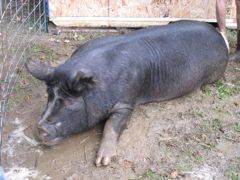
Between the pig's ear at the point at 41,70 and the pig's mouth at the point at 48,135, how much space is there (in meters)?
0.36

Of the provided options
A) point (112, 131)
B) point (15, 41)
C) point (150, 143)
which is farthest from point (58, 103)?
point (15, 41)

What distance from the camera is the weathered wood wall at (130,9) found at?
19.5 ft

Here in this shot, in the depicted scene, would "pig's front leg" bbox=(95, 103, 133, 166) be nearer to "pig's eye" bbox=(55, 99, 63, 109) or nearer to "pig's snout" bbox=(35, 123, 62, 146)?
"pig's snout" bbox=(35, 123, 62, 146)

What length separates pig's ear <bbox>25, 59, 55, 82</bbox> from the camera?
3.69 metres

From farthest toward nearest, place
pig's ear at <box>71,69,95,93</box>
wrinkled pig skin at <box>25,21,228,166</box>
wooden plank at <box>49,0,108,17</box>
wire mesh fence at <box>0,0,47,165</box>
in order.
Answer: wooden plank at <box>49,0,108,17</box>
wire mesh fence at <box>0,0,47,165</box>
wrinkled pig skin at <box>25,21,228,166</box>
pig's ear at <box>71,69,95,93</box>

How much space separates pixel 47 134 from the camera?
3.63 metres

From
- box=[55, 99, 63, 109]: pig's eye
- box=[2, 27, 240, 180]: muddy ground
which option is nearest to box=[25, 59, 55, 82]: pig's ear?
box=[55, 99, 63, 109]: pig's eye

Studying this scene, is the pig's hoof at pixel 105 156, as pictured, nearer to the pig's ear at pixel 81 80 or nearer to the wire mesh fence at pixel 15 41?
the pig's ear at pixel 81 80

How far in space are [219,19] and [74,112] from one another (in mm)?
2218

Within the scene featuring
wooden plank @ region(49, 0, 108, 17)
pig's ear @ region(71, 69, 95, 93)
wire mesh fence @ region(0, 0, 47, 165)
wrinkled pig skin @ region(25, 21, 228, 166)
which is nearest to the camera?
pig's ear @ region(71, 69, 95, 93)

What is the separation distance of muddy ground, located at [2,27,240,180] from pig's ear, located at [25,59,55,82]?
1.78ft

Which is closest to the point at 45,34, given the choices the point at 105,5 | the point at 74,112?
the point at 105,5

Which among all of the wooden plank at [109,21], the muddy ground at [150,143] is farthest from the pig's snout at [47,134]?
the wooden plank at [109,21]

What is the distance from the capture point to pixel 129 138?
12.8 feet
